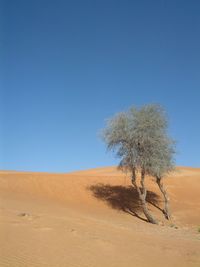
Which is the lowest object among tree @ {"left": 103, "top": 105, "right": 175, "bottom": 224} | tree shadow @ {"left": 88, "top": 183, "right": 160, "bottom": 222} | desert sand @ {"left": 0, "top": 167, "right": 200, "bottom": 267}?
desert sand @ {"left": 0, "top": 167, "right": 200, "bottom": 267}

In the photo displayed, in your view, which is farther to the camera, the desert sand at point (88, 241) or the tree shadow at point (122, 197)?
the tree shadow at point (122, 197)

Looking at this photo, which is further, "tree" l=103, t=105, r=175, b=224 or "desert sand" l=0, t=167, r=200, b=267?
"tree" l=103, t=105, r=175, b=224

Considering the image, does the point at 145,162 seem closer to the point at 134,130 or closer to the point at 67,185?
the point at 134,130

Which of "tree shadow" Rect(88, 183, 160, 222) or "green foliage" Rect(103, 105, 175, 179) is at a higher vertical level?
"green foliage" Rect(103, 105, 175, 179)

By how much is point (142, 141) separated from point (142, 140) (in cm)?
7

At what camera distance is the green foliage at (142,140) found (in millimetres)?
27938

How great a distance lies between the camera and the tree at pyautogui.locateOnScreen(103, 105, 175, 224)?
2792 centimetres

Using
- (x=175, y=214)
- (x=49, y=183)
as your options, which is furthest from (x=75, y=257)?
(x=49, y=183)

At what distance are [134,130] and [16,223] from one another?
13.9 m

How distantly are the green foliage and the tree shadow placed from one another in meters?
3.79

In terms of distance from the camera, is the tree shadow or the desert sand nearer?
the desert sand

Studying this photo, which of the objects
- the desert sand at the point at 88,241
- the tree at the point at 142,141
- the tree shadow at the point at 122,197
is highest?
the tree at the point at 142,141

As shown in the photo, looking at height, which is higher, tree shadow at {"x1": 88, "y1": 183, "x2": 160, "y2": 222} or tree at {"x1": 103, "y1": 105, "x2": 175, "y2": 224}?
tree at {"x1": 103, "y1": 105, "x2": 175, "y2": 224}

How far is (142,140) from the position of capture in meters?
27.8
